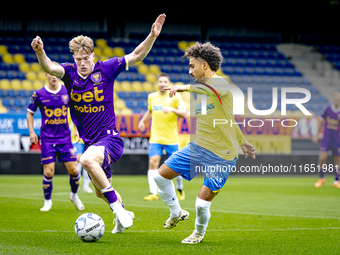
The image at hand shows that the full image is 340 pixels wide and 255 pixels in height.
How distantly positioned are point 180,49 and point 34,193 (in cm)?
1301

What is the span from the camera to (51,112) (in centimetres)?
762

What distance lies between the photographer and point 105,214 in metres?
6.83

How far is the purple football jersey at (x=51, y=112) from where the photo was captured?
757 cm

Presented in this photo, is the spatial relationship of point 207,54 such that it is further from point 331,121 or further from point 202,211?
point 331,121

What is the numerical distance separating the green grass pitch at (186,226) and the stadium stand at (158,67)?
8.38m

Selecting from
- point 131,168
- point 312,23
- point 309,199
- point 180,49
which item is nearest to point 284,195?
point 309,199

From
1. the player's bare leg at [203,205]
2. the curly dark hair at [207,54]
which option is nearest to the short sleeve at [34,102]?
the curly dark hair at [207,54]

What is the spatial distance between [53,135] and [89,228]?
317 cm

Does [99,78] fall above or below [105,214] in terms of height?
above

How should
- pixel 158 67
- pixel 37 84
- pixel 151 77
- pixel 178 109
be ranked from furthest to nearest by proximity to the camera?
pixel 158 67 < pixel 151 77 < pixel 37 84 < pixel 178 109

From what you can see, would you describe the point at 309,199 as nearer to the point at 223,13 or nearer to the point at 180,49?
the point at 180,49

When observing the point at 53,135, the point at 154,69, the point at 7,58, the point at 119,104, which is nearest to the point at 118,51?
the point at 154,69

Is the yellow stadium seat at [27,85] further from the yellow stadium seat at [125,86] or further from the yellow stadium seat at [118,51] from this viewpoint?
the yellow stadium seat at [118,51]

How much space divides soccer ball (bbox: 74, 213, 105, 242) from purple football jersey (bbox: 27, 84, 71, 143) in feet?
10.0
